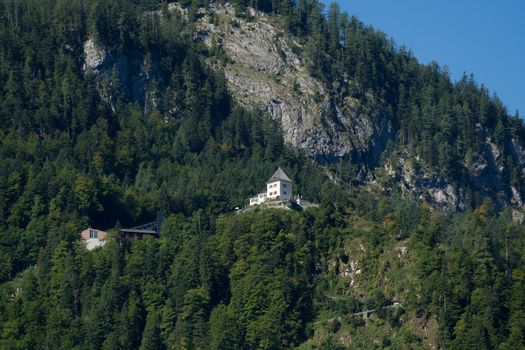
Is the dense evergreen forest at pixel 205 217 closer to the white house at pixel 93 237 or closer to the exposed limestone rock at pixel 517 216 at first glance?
the white house at pixel 93 237

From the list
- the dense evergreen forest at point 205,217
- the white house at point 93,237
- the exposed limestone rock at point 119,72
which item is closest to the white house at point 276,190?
the dense evergreen forest at point 205,217

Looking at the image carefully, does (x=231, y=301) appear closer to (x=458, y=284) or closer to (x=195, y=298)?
(x=195, y=298)

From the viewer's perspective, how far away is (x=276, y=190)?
144 m

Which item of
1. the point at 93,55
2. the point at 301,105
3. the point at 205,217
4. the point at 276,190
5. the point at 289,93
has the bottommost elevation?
the point at 205,217

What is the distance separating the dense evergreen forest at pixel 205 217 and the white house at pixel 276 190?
1.86 meters

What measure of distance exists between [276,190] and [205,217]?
418 inches

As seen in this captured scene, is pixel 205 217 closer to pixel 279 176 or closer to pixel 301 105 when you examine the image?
pixel 279 176

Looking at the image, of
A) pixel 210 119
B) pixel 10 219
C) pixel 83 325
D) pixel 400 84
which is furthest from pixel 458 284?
pixel 400 84

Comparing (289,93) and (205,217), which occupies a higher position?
(289,93)

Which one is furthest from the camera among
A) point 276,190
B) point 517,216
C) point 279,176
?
Result: point 517,216

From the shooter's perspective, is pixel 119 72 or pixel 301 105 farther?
pixel 301 105

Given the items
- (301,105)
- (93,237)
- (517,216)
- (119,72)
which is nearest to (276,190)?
(93,237)

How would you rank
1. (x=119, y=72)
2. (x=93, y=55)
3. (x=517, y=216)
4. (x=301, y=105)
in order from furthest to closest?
(x=517, y=216), (x=301, y=105), (x=93, y=55), (x=119, y=72)

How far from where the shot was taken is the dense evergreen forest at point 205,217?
119 meters
